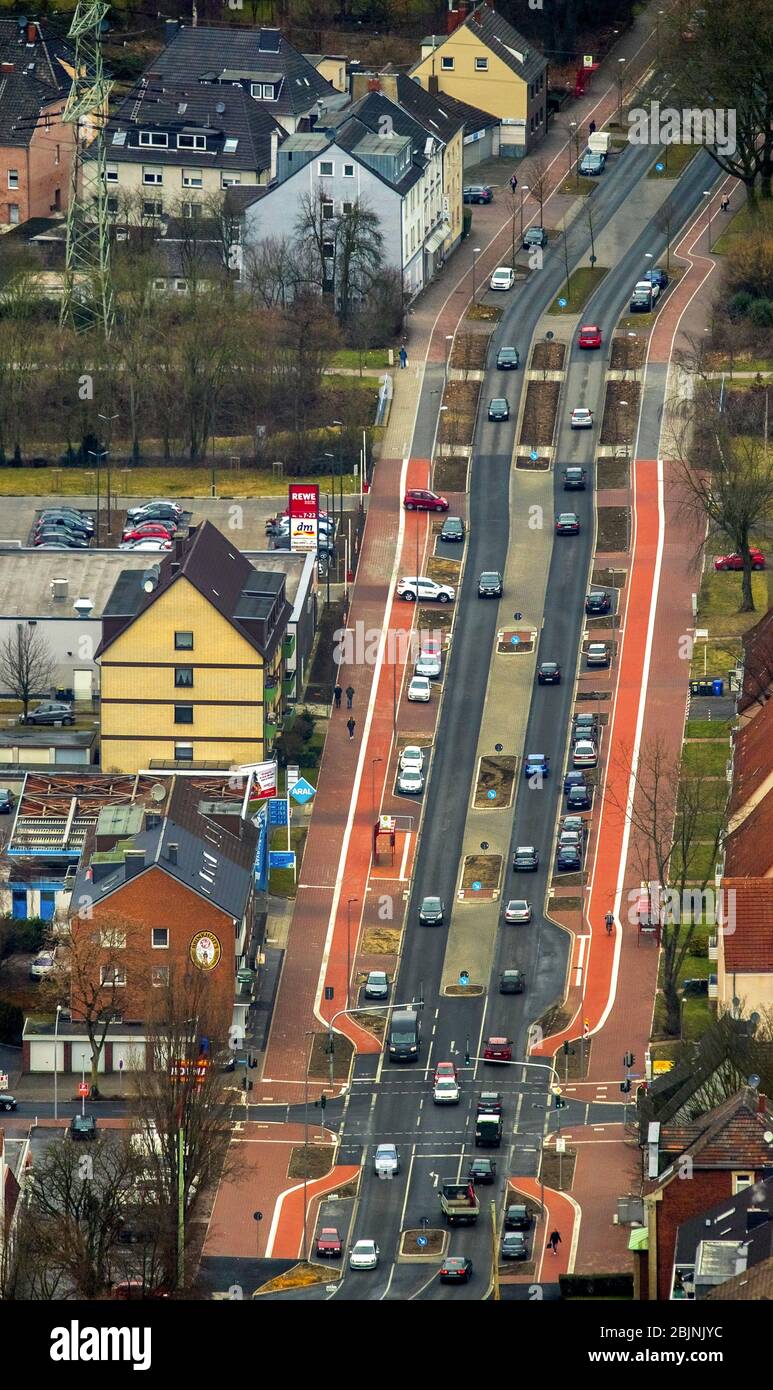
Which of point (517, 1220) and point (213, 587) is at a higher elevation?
point (213, 587)

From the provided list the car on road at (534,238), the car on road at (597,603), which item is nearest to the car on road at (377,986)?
the car on road at (597,603)

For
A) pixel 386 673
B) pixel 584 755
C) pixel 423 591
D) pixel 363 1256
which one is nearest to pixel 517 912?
pixel 584 755

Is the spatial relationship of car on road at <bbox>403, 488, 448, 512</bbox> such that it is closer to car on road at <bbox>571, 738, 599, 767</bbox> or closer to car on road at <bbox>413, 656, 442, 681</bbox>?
car on road at <bbox>413, 656, 442, 681</bbox>

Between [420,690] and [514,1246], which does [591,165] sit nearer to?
[420,690]

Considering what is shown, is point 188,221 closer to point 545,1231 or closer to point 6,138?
point 6,138

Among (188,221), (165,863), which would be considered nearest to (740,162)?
(188,221)

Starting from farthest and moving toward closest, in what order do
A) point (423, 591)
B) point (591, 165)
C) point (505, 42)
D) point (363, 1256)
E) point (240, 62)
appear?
point (505, 42)
point (591, 165)
point (240, 62)
point (423, 591)
point (363, 1256)

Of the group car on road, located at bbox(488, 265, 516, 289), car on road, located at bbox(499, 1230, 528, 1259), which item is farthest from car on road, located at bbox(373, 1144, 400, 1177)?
car on road, located at bbox(488, 265, 516, 289)

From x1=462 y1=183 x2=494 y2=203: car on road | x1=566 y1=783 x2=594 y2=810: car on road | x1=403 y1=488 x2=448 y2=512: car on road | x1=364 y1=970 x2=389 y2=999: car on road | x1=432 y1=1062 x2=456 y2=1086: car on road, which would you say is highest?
x1=462 y1=183 x2=494 y2=203: car on road
